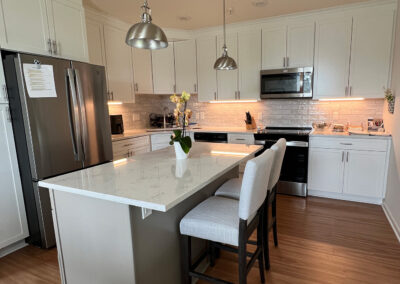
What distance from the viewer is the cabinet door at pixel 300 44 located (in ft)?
11.8

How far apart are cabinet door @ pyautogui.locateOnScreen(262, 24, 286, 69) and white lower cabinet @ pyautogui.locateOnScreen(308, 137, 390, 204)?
4.29 feet

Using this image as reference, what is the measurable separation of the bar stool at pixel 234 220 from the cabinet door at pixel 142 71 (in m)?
3.00

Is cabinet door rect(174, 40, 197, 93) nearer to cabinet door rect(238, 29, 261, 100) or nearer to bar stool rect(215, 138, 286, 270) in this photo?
cabinet door rect(238, 29, 261, 100)

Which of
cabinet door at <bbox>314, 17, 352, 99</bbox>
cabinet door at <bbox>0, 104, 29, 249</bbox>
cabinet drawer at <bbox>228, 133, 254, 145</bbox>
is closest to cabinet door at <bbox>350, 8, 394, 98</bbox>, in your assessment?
cabinet door at <bbox>314, 17, 352, 99</bbox>

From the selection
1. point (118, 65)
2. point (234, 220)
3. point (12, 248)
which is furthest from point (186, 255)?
point (118, 65)

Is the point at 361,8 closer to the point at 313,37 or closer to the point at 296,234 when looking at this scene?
the point at 313,37

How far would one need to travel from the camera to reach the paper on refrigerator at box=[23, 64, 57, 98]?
222cm

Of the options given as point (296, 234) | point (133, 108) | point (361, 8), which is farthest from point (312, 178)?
point (133, 108)

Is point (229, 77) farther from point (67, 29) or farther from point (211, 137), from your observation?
point (67, 29)

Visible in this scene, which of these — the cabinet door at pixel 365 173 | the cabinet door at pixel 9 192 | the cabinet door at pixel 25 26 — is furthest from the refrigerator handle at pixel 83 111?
the cabinet door at pixel 365 173

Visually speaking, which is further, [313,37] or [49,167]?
[313,37]

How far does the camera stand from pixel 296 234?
2.62m

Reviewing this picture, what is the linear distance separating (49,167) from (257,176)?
203 centimetres

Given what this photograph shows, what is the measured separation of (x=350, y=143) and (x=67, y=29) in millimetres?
3645
